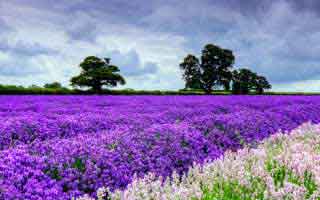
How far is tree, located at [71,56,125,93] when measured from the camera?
145 ft

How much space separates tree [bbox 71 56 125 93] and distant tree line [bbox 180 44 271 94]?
32.7ft

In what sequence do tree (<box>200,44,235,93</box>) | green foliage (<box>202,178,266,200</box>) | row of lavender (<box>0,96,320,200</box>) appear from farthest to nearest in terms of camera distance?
tree (<box>200,44,235,93</box>) < row of lavender (<box>0,96,320,200</box>) < green foliage (<box>202,178,266,200</box>)

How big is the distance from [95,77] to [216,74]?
16.4m

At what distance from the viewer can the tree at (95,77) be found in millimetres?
44062

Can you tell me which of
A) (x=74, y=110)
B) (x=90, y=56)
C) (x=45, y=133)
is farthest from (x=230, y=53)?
(x=45, y=133)

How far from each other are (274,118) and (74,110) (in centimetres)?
643

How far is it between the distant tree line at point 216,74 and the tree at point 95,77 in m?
9.97

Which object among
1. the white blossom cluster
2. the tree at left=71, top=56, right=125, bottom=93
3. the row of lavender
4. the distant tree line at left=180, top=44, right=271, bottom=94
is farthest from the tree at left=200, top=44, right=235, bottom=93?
the white blossom cluster

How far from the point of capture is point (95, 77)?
44062mm

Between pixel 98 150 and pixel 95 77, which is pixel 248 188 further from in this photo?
→ pixel 95 77

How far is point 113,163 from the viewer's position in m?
5.11

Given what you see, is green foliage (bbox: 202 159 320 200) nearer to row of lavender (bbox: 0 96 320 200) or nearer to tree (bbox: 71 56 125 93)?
row of lavender (bbox: 0 96 320 200)

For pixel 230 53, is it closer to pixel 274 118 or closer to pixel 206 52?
pixel 206 52

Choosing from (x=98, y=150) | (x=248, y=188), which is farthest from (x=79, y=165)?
(x=248, y=188)
